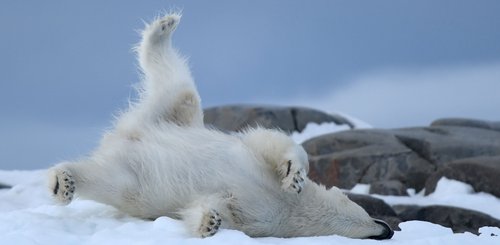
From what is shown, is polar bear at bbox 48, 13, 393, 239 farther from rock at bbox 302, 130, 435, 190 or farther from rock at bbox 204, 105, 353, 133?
rock at bbox 204, 105, 353, 133

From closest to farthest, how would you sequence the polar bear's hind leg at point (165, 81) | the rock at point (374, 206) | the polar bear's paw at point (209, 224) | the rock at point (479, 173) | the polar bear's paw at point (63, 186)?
the polar bear's paw at point (209, 224), the polar bear's paw at point (63, 186), the polar bear's hind leg at point (165, 81), the rock at point (374, 206), the rock at point (479, 173)

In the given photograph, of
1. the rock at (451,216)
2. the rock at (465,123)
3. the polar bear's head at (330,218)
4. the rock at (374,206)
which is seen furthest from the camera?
the rock at (465,123)

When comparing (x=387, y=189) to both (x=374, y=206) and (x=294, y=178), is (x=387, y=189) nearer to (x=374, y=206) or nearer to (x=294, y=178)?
(x=374, y=206)

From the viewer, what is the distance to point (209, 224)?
4.59m

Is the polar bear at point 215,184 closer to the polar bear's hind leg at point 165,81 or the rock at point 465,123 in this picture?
the polar bear's hind leg at point 165,81

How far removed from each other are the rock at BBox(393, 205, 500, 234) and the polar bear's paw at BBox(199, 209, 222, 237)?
711 cm

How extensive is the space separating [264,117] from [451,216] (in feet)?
39.8

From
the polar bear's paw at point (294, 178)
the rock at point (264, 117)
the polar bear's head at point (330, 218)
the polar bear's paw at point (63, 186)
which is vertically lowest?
the polar bear's head at point (330, 218)

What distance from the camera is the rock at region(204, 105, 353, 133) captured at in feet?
75.1

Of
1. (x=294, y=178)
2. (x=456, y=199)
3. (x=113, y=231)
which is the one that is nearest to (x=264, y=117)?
(x=456, y=199)

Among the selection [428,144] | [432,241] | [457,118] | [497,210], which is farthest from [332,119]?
[432,241]

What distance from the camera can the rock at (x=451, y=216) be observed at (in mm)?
11047

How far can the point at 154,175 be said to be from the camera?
5188 mm

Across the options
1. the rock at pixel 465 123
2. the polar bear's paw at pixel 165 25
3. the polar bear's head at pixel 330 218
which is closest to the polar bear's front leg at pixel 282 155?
the polar bear's head at pixel 330 218
